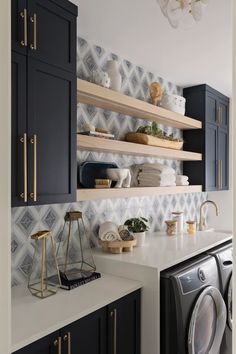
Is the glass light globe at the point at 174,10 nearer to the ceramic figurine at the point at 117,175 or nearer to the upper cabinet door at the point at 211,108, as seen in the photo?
the ceramic figurine at the point at 117,175

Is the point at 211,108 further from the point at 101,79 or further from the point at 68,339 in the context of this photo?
the point at 68,339

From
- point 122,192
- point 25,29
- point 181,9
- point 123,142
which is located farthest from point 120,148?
point 181,9

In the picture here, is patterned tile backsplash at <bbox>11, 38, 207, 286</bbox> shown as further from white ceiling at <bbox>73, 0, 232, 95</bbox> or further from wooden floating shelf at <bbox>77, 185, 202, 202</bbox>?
wooden floating shelf at <bbox>77, 185, 202, 202</bbox>

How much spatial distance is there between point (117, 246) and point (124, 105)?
1038mm

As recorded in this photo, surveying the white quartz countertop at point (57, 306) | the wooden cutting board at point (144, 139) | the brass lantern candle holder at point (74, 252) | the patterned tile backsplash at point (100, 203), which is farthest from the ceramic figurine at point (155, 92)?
the white quartz countertop at point (57, 306)

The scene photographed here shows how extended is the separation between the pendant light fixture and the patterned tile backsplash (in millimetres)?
1087

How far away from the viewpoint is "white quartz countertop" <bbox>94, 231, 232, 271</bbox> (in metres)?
2.04

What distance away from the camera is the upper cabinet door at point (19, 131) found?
1451 mm

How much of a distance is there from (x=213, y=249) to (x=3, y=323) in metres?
2.14

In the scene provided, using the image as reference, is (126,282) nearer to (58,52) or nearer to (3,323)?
(3,323)

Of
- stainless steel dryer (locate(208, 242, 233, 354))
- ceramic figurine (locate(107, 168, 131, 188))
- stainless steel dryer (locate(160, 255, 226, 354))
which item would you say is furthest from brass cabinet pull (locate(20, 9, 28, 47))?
stainless steel dryer (locate(208, 242, 233, 354))

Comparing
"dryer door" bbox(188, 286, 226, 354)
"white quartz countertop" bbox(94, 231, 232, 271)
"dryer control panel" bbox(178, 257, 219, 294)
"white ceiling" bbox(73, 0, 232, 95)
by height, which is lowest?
"dryer door" bbox(188, 286, 226, 354)

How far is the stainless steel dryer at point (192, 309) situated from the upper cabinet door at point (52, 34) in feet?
4.57

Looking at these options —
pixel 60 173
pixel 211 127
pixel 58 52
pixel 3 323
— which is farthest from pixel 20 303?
pixel 211 127
